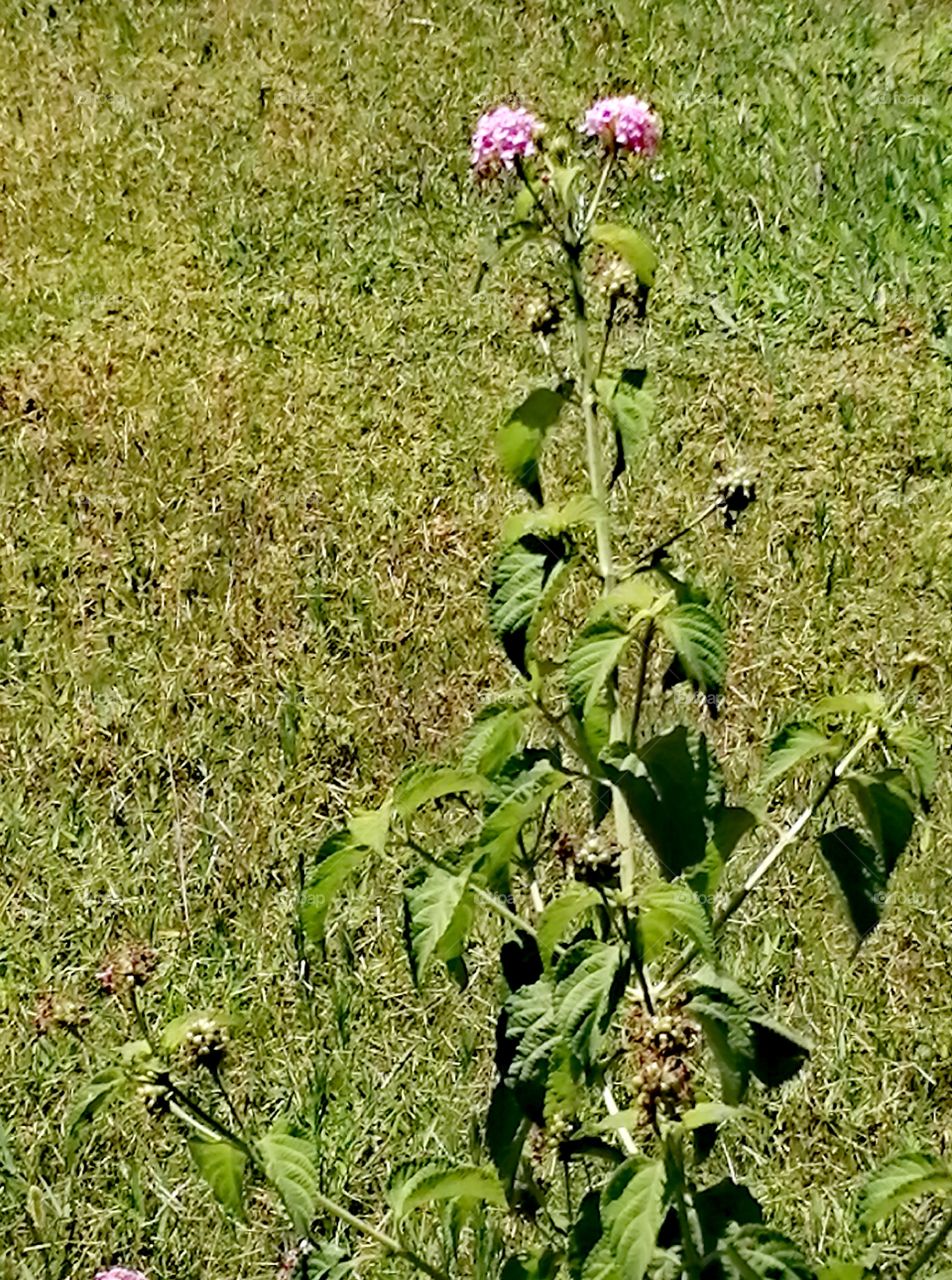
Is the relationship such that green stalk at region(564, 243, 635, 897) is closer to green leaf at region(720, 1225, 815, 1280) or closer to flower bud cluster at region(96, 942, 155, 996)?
green leaf at region(720, 1225, 815, 1280)

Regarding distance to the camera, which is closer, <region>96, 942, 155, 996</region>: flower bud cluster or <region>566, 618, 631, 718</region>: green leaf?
<region>566, 618, 631, 718</region>: green leaf

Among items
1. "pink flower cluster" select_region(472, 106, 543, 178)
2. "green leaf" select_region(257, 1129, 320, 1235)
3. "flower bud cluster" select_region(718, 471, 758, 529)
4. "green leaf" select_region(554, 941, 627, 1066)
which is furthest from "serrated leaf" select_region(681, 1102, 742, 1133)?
"pink flower cluster" select_region(472, 106, 543, 178)

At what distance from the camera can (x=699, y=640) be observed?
160cm

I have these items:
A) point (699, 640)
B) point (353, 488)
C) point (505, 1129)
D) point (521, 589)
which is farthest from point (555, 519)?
point (353, 488)

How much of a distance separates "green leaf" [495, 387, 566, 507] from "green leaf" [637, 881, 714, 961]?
371 mm

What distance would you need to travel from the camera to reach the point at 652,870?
3.01 m

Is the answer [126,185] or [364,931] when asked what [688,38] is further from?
[364,931]

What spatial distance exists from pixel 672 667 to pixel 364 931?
54.4 inches

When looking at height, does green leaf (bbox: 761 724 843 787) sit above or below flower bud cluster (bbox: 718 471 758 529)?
below

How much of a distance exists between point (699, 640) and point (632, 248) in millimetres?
369

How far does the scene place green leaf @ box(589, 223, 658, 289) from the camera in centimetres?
173

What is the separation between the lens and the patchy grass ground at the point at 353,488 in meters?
2.82

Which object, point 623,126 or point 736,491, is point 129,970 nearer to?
point 736,491

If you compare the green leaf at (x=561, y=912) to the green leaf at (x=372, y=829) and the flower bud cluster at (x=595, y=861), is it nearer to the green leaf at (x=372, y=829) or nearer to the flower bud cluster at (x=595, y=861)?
the flower bud cluster at (x=595, y=861)
